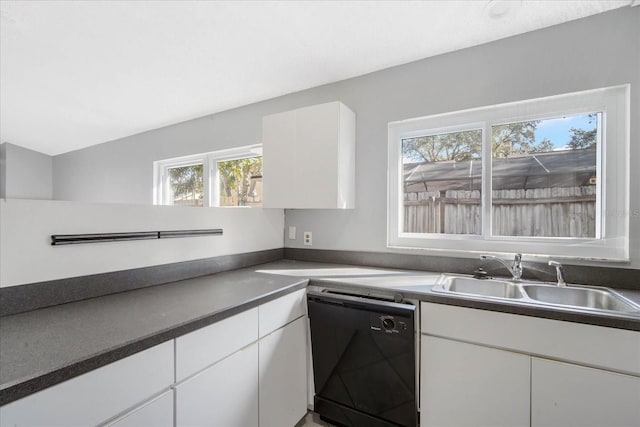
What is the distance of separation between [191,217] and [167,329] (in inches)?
36.8

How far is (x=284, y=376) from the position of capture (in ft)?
4.83

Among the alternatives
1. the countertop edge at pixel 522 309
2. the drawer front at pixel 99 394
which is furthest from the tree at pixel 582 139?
the drawer front at pixel 99 394

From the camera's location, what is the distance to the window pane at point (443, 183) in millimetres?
1889

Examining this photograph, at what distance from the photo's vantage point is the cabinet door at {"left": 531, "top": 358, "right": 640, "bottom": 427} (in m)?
1.06

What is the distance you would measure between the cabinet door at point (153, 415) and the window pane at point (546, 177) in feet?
6.10

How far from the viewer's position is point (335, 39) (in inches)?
68.1

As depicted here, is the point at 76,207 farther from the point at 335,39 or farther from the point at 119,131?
A: the point at 119,131

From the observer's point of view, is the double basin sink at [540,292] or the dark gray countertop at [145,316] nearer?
the dark gray countertop at [145,316]

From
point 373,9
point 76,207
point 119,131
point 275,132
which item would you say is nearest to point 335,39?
point 373,9

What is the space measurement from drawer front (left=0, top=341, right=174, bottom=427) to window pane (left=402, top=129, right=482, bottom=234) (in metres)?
1.68

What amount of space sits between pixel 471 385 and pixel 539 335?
366 mm

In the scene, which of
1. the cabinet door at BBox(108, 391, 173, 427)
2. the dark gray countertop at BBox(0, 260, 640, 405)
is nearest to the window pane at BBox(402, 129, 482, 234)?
the dark gray countertop at BBox(0, 260, 640, 405)

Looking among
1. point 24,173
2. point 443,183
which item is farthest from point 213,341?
point 24,173

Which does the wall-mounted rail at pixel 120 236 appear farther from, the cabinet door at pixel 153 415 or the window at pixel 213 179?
the window at pixel 213 179
